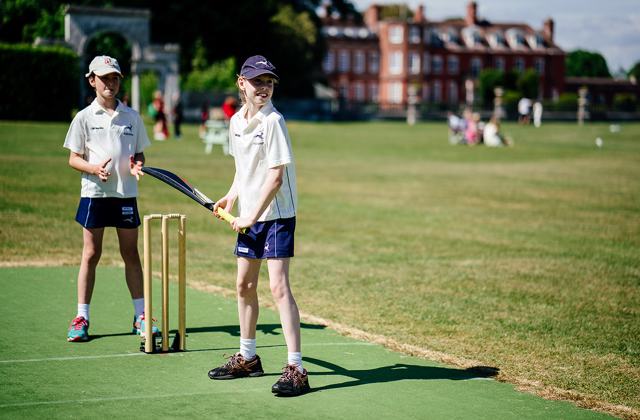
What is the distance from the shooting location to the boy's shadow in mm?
7137

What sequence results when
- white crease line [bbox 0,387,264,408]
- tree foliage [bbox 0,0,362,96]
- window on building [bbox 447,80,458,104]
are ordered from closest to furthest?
white crease line [bbox 0,387,264,408] → tree foliage [bbox 0,0,362,96] → window on building [bbox 447,80,458,104]

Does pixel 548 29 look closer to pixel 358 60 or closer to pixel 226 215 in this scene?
pixel 358 60

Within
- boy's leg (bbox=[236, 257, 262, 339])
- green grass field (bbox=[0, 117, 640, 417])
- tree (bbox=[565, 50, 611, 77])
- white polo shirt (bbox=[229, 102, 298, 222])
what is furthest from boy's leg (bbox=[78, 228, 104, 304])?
tree (bbox=[565, 50, 611, 77])

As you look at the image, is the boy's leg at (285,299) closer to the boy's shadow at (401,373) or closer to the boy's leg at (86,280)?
the boy's shadow at (401,373)

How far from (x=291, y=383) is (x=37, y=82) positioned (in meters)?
39.8

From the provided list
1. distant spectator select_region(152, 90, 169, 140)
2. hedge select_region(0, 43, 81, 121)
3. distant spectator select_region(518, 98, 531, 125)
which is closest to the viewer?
distant spectator select_region(152, 90, 169, 140)

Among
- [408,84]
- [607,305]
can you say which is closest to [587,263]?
[607,305]

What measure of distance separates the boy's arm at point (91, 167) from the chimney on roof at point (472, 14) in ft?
417

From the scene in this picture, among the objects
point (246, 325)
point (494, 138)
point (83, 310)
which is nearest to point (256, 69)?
point (246, 325)

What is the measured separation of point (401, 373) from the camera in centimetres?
734

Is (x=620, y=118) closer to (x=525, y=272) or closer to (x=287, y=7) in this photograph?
(x=287, y=7)

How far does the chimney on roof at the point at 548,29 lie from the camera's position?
Answer: 132 metres

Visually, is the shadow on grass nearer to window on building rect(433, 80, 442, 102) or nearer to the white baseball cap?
the white baseball cap

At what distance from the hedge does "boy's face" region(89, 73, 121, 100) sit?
122ft
